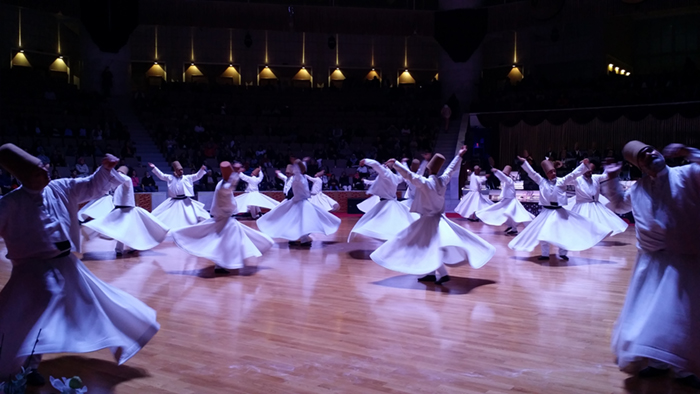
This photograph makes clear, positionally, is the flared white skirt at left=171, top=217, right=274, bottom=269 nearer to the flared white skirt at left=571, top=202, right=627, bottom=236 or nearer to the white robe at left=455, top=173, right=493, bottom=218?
the flared white skirt at left=571, top=202, right=627, bottom=236

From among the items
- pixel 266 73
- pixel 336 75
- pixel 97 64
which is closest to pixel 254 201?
pixel 97 64

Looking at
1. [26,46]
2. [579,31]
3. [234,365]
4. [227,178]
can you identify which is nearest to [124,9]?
[26,46]

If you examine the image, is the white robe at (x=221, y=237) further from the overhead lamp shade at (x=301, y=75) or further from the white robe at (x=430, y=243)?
the overhead lamp shade at (x=301, y=75)

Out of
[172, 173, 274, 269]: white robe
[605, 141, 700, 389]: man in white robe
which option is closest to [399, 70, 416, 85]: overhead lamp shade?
[172, 173, 274, 269]: white robe

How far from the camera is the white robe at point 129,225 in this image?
11.1 meters

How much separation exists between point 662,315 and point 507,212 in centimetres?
1071

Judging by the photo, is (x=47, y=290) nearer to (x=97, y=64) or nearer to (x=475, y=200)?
(x=475, y=200)

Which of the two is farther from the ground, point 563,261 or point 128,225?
point 128,225

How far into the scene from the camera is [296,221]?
1269 centimetres

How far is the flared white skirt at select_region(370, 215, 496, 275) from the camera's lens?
823 cm

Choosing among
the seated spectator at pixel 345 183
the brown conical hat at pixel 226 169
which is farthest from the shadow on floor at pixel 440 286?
the seated spectator at pixel 345 183

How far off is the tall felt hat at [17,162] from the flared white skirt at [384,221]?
24.1ft

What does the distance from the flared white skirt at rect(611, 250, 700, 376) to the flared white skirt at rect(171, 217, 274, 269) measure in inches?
235

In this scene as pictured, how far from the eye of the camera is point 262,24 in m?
25.8
